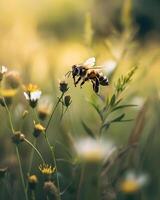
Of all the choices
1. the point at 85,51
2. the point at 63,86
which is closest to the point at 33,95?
the point at 63,86

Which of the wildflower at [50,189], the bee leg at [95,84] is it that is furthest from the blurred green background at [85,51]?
the wildflower at [50,189]

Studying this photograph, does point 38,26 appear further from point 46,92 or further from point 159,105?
point 159,105

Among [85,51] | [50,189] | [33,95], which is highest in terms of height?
[85,51]

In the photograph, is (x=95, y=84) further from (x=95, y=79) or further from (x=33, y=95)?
(x=33, y=95)

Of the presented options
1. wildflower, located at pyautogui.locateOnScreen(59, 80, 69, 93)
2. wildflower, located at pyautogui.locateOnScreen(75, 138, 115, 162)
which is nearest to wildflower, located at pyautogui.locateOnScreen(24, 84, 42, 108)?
wildflower, located at pyautogui.locateOnScreen(59, 80, 69, 93)

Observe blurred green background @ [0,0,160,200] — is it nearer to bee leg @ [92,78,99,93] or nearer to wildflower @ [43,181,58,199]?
bee leg @ [92,78,99,93]

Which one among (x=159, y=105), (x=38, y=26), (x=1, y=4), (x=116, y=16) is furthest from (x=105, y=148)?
(x=116, y=16)
